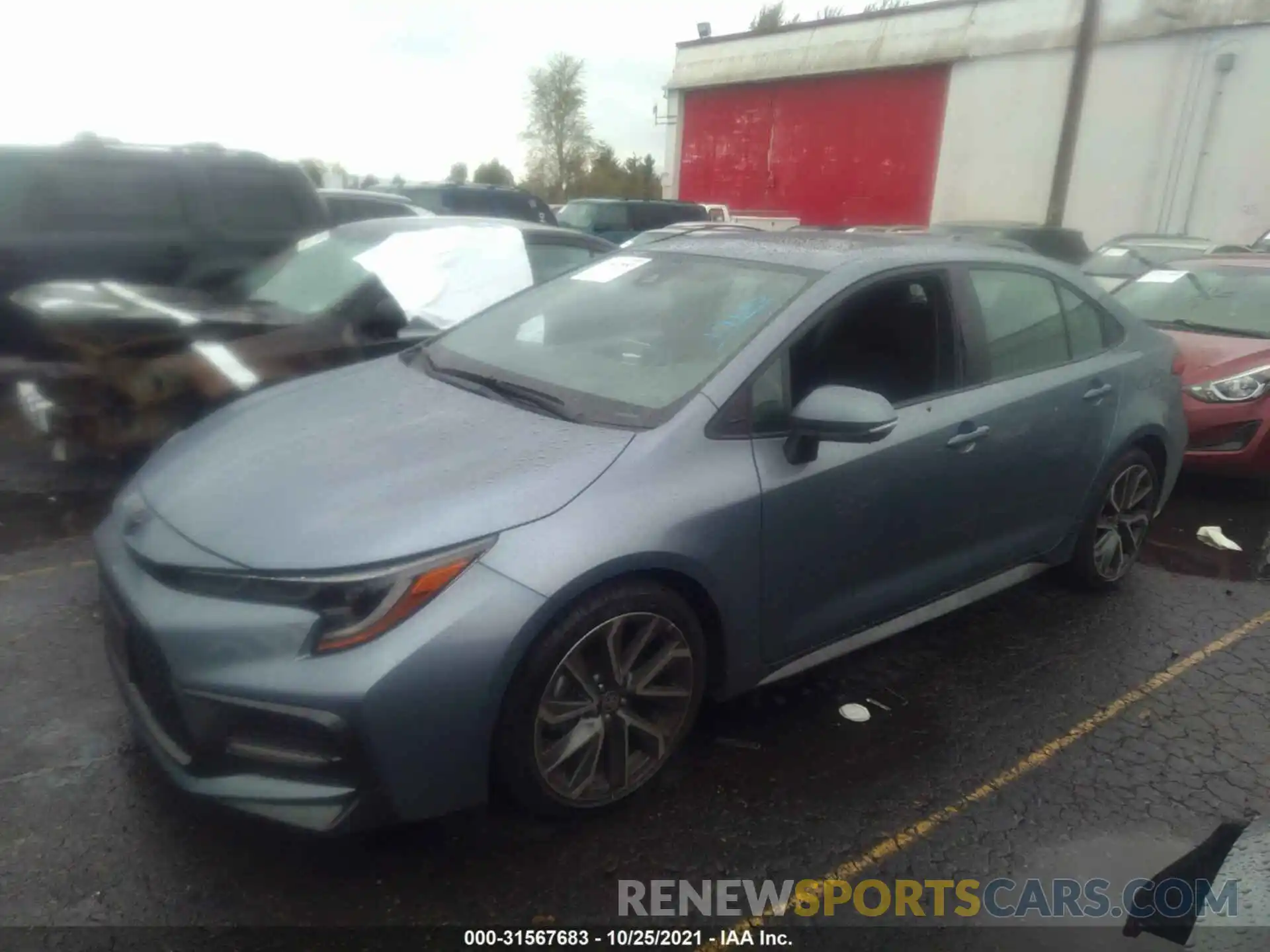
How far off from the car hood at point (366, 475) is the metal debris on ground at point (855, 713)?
1363 millimetres

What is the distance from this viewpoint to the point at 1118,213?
828 inches

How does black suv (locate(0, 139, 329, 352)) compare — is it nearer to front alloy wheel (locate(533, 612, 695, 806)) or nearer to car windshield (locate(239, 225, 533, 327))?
car windshield (locate(239, 225, 533, 327))

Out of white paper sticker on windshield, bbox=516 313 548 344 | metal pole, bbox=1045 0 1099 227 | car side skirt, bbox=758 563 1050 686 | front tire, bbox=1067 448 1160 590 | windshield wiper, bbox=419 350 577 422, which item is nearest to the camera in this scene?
windshield wiper, bbox=419 350 577 422

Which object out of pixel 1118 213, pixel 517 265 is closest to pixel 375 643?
pixel 517 265

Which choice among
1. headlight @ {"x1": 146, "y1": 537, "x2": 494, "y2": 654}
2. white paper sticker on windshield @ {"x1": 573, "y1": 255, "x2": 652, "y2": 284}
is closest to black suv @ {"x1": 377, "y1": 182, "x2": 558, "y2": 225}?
white paper sticker on windshield @ {"x1": 573, "y1": 255, "x2": 652, "y2": 284}

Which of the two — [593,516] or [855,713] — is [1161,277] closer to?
[855,713]

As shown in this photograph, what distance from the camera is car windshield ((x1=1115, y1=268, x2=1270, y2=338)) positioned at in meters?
6.35

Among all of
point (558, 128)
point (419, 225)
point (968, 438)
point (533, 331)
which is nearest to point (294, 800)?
point (533, 331)

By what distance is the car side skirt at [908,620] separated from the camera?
10.3ft

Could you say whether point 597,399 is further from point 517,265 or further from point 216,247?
point 216,247

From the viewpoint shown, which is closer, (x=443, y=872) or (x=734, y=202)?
(x=443, y=872)

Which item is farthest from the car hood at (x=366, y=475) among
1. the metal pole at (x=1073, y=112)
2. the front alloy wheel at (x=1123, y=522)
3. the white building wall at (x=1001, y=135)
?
the white building wall at (x=1001, y=135)

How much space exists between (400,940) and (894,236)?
3.18 metres

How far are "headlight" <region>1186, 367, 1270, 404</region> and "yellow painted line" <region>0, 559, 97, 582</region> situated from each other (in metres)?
6.02
